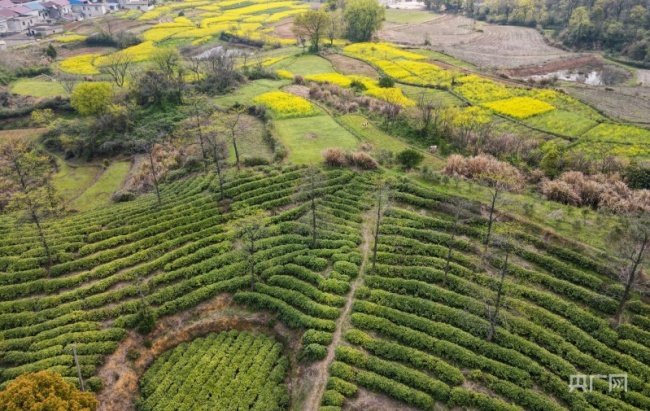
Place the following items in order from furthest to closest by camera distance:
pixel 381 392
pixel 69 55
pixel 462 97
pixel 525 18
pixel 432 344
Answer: pixel 525 18 → pixel 69 55 → pixel 462 97 → pixel 432 344 → pixel 381 392

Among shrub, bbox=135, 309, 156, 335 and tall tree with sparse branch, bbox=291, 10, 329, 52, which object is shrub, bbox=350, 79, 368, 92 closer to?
tall tree with sparse branch, bbox=291, 10, 329, 52

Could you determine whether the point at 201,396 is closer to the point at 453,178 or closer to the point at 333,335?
the point at 333,335

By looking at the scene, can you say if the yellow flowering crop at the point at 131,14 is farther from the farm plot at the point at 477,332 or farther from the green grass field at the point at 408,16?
the farm plot at the point at 477,332

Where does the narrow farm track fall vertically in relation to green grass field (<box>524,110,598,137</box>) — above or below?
below

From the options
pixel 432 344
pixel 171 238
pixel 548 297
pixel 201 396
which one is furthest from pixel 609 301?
pixel 171 238

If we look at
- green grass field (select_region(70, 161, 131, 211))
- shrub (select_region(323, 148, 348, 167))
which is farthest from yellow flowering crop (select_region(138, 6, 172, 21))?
shrub (select_region(323, 148, 348, 167))

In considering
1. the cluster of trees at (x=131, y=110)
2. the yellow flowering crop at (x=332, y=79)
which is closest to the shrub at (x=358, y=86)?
the yellow flowering crop at (x=332, y=79)

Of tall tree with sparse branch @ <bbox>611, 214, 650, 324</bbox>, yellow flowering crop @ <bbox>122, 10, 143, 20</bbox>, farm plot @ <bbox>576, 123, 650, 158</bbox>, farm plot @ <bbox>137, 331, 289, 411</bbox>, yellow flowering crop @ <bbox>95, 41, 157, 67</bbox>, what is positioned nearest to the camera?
farm plot @ <bbox>137, 331, 289, 411</bbox>
